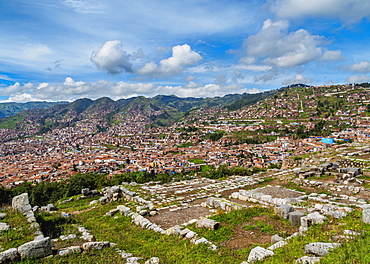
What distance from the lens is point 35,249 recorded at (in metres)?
6.72

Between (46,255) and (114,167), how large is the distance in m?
68.3

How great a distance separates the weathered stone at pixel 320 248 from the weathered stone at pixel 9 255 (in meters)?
Answer: 8.52

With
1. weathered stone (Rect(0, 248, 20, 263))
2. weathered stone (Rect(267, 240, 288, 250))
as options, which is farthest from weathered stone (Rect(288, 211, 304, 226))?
weathered stone (Rect(0, 248, 20, 263))

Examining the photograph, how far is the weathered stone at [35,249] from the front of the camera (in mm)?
6508

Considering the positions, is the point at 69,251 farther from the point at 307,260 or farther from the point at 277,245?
the point at 307,260

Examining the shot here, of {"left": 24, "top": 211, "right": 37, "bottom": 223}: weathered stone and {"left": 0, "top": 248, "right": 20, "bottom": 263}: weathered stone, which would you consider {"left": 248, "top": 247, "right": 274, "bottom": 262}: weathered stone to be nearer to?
{"left": 0, "top": 248, "right": 20, "bottom": 263}: weathered stone

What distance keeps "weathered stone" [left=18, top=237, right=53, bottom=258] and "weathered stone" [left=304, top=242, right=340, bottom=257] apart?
26.3ft

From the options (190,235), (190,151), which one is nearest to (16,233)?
(190,235)

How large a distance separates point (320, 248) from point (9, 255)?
887cm

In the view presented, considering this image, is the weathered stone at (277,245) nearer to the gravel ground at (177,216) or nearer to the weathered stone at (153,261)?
the weathered stone at (153,261)

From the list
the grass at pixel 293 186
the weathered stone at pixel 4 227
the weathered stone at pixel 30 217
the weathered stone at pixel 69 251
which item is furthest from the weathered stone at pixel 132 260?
the grass at pixel 293 186

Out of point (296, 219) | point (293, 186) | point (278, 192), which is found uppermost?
point (296, 219)

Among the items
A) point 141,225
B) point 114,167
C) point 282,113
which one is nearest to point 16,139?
point 114,167

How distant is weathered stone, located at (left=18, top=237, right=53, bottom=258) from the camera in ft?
21.4
